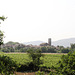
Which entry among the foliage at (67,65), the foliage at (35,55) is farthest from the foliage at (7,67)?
the foliage at (35,55)

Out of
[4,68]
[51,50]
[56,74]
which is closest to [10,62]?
[4,68]

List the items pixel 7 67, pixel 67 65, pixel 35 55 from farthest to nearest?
pixel 35 55
pixel 67 65
pixel 7 67

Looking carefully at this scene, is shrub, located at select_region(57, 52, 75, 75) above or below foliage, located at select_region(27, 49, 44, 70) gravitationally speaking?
above

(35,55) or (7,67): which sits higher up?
(7,67)

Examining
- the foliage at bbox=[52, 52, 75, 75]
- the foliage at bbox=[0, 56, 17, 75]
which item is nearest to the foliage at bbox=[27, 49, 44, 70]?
the foliage at bbox=[52, 52, 75, 75]

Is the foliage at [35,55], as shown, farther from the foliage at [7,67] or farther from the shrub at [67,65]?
the foliage at [7,67]

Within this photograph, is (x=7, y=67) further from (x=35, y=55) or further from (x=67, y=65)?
(x=35, y=55)

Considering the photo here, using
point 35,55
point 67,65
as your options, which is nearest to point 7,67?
point 67,65

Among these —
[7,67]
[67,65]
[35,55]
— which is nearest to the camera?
[7,67]

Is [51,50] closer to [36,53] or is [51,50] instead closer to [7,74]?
[36,53]

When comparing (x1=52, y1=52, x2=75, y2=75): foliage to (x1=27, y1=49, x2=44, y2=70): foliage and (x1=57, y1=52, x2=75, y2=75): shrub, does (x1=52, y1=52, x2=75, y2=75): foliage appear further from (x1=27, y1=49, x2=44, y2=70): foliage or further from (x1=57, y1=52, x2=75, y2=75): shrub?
(x1=27, y1=49, x2=44, y2=70): foliage

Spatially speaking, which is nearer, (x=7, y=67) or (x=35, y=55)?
(x=7, y=67)

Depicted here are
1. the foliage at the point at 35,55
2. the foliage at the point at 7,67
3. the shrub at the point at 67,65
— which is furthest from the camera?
the foliage at the point at 35,55

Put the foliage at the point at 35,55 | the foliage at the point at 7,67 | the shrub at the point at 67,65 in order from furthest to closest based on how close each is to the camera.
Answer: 1. the foliage at the point at 35,55
2. the shrub at the point at 67,65
3. the foliage at the point at 7,67
